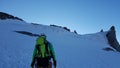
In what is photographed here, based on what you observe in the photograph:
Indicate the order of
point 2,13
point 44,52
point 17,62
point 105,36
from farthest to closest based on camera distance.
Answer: point 2,13
point 105,36
point 17,62
point 44,52

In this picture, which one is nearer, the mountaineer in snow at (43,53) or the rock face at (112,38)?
the mountaineer in snow at (43,53)

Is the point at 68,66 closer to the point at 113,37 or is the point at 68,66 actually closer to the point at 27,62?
the point at 27,62

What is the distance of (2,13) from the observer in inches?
2442

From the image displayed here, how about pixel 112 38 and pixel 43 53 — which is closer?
pixel 43 53

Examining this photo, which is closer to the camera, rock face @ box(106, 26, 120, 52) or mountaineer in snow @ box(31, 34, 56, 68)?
mountaineer in snow @ box(31, 34, 56, 68)

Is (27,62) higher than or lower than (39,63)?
lower

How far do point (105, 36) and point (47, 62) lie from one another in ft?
159

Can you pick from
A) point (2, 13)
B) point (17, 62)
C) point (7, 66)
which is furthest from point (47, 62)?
point (2, 13)

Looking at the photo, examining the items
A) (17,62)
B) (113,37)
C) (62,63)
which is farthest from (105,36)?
(17,62)

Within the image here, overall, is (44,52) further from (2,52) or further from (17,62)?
(2,52)

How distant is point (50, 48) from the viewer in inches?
332

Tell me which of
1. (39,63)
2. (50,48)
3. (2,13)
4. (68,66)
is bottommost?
(68,66)

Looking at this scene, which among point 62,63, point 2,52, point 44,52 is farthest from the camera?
point 62,63

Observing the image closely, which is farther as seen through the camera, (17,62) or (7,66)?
(17,62)
